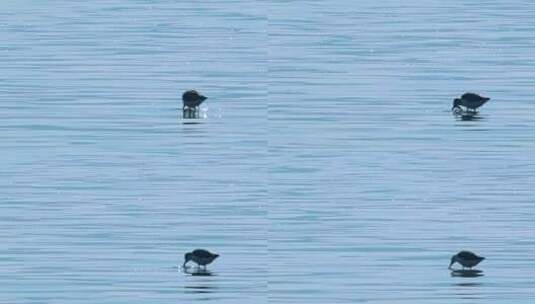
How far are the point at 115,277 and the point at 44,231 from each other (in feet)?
7.46

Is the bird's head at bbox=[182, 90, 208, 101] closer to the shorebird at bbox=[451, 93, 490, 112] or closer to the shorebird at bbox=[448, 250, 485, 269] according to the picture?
the shorebird at bbox=[451, 93, 490, 112]

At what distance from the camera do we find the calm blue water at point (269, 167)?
20406 millimetres

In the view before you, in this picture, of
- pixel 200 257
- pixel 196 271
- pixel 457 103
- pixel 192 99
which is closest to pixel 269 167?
pixel 192 99

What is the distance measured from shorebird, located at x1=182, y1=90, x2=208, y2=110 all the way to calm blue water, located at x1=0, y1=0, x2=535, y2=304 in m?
0.21

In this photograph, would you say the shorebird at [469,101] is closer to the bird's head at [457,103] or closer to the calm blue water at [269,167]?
the bird's head at [457,103]

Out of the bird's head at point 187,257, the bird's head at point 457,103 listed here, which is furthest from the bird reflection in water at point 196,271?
the bird's head at point 457,103

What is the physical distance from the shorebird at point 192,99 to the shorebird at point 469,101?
286 centimetres

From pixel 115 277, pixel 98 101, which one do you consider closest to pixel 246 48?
pixel 98 101

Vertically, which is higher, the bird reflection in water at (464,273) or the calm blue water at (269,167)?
the calm blue water at (269,167)

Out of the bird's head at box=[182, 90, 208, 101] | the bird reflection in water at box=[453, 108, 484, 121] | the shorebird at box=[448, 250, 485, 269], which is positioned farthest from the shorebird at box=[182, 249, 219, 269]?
the bird's head at box=[182, 90, 208, 101]

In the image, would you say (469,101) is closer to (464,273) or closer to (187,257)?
(187,257)

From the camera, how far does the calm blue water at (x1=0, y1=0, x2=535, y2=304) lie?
803 inches

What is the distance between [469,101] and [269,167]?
16.7 feet

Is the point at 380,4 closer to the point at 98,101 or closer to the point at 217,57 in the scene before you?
the point at 217,57
